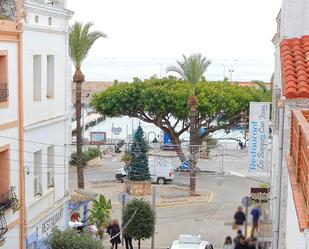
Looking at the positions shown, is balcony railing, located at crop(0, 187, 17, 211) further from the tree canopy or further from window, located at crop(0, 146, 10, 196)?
the tree canopy

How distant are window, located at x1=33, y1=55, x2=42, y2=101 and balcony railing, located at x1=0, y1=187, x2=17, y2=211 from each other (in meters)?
2.85

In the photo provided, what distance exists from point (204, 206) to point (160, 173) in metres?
6.09

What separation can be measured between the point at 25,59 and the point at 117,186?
2135 centimetres

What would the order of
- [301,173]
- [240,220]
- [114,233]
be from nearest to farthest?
1. [301,173]
2. [240,220]
3. [114,233]

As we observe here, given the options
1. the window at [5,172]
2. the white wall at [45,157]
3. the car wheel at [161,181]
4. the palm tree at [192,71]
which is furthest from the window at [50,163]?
the car wheel at [161,181]

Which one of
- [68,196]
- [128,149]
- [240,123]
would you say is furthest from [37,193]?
[240,123]

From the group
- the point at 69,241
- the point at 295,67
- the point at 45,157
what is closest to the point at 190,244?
the point at 69,241

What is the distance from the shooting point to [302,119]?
8359mm

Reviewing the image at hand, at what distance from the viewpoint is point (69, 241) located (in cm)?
1736

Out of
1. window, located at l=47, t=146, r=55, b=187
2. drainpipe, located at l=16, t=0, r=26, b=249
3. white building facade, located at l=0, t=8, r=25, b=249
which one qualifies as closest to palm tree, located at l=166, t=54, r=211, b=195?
window, located at l=47, t=146, r=55, b=187

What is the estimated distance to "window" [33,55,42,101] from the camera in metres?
17.7

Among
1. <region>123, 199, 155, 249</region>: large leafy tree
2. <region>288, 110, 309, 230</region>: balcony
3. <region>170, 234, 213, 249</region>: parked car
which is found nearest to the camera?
<region>288, 110, 309, 230</region>: balcony

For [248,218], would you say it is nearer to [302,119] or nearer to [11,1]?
[302,119]

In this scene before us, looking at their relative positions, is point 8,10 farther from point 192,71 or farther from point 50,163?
point 192,71
